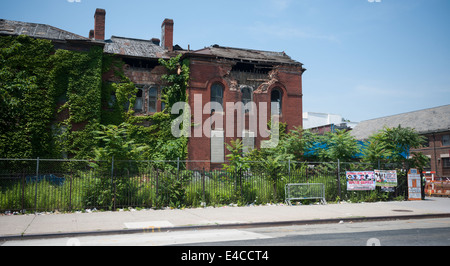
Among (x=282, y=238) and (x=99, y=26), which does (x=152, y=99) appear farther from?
(x=282, y=238)

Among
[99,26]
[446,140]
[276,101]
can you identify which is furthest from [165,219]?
[446,140]

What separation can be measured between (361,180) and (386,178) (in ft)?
5.38

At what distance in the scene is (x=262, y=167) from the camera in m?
17.5

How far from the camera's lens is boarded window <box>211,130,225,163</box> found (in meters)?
26.5

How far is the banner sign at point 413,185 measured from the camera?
19078 millimetres

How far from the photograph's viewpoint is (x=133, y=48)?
2802 centimetres

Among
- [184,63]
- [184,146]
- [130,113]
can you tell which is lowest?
[184,146]

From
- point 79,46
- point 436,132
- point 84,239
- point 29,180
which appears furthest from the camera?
point 436,132

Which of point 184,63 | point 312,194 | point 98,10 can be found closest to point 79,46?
point 98,10

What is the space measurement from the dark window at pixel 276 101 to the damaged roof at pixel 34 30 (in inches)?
601

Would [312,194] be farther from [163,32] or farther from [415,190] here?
[163,32]

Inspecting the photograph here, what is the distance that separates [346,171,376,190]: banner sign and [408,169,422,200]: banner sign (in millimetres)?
2435

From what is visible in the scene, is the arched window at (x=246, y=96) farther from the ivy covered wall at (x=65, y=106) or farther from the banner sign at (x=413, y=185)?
the banner sign at (x=413, y=185)
